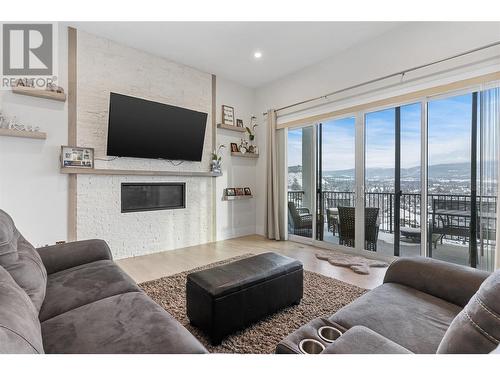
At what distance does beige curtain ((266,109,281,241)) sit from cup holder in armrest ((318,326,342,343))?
136 inches

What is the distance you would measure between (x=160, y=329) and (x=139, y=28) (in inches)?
135

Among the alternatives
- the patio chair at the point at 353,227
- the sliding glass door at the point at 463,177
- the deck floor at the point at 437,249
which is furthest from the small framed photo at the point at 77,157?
the sliding glass door at the point at 463,177

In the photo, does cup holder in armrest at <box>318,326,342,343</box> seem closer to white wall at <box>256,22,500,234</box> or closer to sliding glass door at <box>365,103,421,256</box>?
sliding glass door at <box>365,103,421,256</box>

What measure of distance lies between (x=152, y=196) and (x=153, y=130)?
99 cm

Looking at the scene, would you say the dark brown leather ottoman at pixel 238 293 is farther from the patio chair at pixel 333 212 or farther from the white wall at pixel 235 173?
the white wall at pixel 235 173

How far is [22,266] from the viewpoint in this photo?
1275 millimetres

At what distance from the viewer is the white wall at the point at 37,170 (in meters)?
2.71

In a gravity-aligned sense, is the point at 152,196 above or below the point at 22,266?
above

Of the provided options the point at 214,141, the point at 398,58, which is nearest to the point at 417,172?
the point at 398,58

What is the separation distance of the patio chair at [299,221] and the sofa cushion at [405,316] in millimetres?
2893

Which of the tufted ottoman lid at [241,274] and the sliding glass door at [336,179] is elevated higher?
the sliding glass door at [336,179]

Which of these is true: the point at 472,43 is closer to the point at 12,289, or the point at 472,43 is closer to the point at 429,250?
the point at 429,250

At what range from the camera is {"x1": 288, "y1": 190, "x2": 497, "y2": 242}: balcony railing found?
98.3 inches

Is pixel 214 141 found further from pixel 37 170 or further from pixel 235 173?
pixel 37 170
